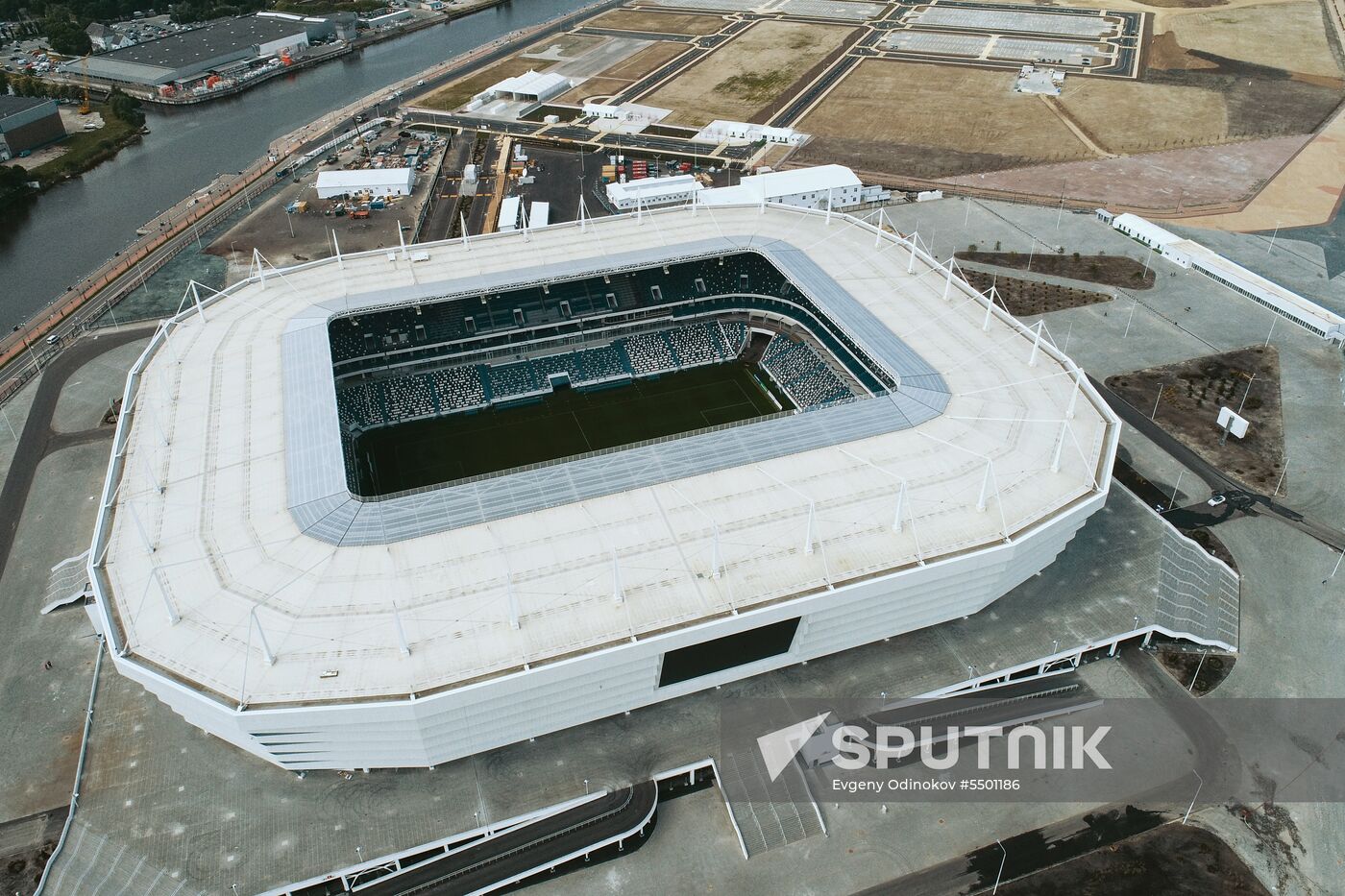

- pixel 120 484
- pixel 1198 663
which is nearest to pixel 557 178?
pixel 120 484

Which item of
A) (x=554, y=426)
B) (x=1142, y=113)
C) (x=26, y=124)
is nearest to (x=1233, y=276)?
(x=1142, y=113)

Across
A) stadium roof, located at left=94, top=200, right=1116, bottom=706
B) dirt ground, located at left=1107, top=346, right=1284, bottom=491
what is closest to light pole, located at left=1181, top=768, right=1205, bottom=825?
stadium roof, located at left=94, top=200, right=1116, bottom=706

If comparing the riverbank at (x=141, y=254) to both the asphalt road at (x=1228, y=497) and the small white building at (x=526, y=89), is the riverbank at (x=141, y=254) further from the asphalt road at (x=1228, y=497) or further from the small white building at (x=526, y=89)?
the asphalt road at (x=1228, y=497)

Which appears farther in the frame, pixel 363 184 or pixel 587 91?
pixel 587 91
